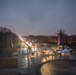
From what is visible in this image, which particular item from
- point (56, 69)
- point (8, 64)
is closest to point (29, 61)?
point (8, 64)

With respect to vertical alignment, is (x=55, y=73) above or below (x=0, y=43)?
below

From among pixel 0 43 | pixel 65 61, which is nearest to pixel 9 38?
pixel 0 43

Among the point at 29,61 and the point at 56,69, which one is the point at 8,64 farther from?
the point at 56,69

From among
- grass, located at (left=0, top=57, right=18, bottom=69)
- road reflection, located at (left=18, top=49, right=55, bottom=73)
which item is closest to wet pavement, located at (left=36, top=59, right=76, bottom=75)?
road reflection, located at (left=18, top=49, right=55, bottom=73)

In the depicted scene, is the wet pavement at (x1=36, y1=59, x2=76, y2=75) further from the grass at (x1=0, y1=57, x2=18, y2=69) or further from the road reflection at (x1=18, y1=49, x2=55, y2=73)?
the grass at (x1=0, y1=57, x2=18, y2=69)

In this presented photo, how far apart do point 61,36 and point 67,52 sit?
19.5 feet

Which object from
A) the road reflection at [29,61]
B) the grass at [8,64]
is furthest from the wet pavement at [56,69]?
the grass at [8,64]

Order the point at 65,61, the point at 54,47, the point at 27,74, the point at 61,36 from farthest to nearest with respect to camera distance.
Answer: the point at 61,36 → the point at 54,47 → the point at 65,61 → the point at 27,74

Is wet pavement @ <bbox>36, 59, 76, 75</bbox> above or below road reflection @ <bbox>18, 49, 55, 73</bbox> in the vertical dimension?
below

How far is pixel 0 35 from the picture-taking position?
3089 centimetres

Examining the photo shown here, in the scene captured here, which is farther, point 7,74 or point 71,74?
point 71,74

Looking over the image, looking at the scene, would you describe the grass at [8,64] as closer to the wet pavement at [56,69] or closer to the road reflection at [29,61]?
the road reflection at [29,61]

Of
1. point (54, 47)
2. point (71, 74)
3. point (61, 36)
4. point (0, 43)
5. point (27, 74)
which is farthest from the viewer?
point (0, 43)

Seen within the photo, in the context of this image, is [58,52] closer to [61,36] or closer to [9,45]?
[61,36]
